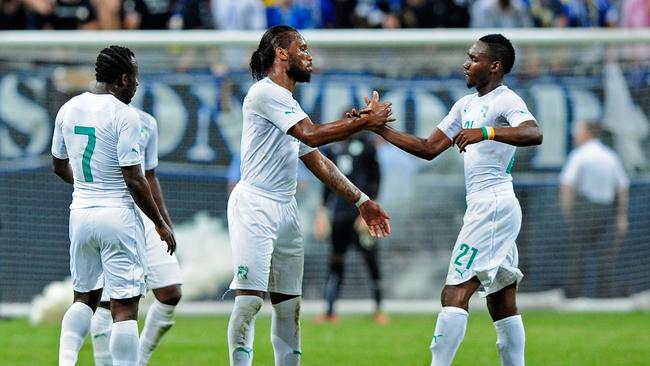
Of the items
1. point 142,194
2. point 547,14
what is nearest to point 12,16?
point 547,14

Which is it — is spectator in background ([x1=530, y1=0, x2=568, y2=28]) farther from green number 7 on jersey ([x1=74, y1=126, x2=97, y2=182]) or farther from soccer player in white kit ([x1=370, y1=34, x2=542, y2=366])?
green number 7 on jersey ([x1=74, y1=126, x2=97, y2=182])

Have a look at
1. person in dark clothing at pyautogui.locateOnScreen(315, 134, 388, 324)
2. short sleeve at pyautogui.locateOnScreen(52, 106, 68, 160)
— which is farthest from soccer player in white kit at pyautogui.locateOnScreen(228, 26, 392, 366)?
person in dark clothing at pyautogui.locateOnScreen(315, 134, 388, 324)

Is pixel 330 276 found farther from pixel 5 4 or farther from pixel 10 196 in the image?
pixel 5 4

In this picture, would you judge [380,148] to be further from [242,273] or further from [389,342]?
[242,273]

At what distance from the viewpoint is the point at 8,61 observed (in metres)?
17.9

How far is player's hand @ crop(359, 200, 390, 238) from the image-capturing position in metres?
9.82

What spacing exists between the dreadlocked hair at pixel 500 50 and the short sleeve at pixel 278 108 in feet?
5.09

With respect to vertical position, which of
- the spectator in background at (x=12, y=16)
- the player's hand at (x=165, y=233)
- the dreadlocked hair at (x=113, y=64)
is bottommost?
the player's hand at (x=165, y=233)

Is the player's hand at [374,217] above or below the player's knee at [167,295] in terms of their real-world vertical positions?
above

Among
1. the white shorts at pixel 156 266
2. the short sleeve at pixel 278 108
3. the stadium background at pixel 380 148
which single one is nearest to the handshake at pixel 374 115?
the short sleeve at pixel 278 108

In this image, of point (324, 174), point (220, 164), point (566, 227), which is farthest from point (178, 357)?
point (566, 227)

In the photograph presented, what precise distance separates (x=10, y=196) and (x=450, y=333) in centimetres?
971

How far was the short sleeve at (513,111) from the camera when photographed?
945cm

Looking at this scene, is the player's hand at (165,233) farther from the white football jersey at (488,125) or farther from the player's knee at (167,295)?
the white football jersey at (488,125)
